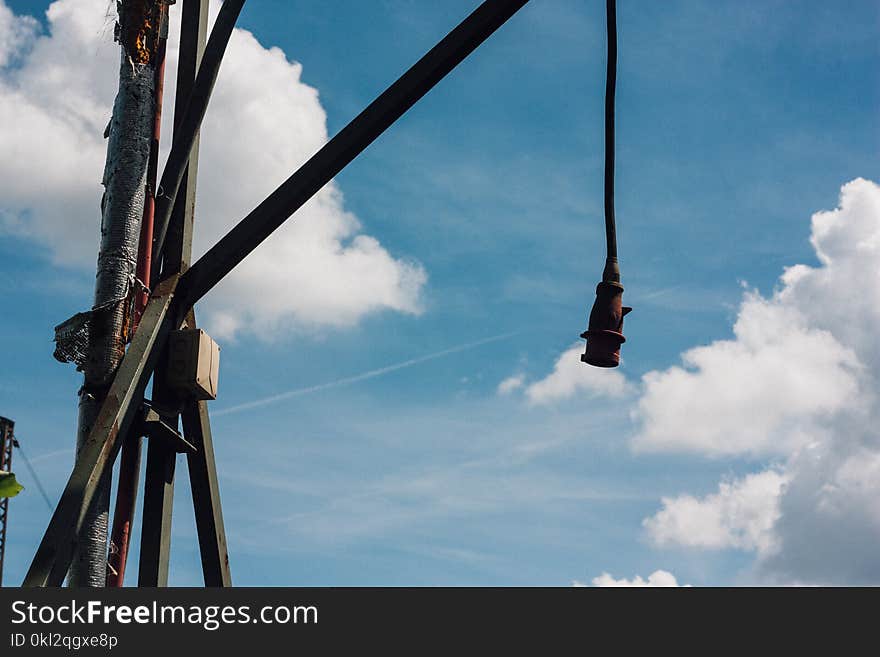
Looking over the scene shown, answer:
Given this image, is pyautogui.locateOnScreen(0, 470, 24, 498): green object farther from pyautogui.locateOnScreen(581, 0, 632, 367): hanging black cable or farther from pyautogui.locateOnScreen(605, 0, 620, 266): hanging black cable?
pyautogui.locateOnScreen(605, 0, 620, 266): hanging black cable

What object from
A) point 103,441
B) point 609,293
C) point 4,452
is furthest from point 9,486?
point 4,452

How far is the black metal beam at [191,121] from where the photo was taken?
18.5ft

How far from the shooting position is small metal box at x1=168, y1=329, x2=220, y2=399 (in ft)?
17.6

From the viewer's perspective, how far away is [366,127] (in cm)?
533

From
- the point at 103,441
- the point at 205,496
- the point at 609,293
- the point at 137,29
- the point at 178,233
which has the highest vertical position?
the point at 137,29

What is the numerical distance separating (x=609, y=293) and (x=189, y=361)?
2.14m

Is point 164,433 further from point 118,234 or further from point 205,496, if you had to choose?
point 118,234

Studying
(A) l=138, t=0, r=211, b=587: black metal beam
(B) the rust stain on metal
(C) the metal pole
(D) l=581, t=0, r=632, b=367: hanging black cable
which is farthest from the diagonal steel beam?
(C) the metal pole

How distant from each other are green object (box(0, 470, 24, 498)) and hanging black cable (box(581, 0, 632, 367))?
9.96 ft

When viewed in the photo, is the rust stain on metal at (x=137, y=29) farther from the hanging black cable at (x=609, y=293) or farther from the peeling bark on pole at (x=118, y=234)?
the hanging black cable at (x=609, y=293)
